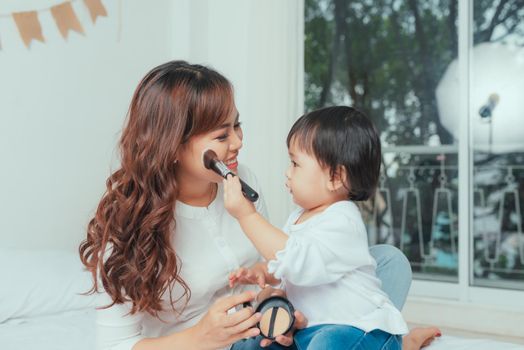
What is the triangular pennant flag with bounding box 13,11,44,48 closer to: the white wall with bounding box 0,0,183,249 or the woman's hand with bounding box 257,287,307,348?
the white wall with bounding box 0,0,183,249

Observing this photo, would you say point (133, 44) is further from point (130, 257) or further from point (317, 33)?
point (130, 257)

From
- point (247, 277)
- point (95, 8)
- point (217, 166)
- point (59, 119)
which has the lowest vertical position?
point (247, 277)

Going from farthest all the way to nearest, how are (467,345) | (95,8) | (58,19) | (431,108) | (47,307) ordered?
(431,108) < (95,8) < (58,19) < (47,307) < (467,345)

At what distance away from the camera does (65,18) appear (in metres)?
2.36

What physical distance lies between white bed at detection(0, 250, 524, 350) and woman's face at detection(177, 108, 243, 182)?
59 cm

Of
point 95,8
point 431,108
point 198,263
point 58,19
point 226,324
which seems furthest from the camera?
point 431,108

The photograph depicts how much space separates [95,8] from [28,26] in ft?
1.36

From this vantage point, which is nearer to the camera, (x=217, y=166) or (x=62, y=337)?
(x=217, y=166)

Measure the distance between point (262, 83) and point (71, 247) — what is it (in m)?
1.36

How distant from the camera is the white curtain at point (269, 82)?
3033mm

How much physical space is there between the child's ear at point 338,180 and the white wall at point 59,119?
1451 millimetres

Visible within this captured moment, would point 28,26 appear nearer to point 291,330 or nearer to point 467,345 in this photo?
point 291,330

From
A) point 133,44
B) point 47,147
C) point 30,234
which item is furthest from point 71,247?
point 133,44

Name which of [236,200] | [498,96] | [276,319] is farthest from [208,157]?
[498,96]
